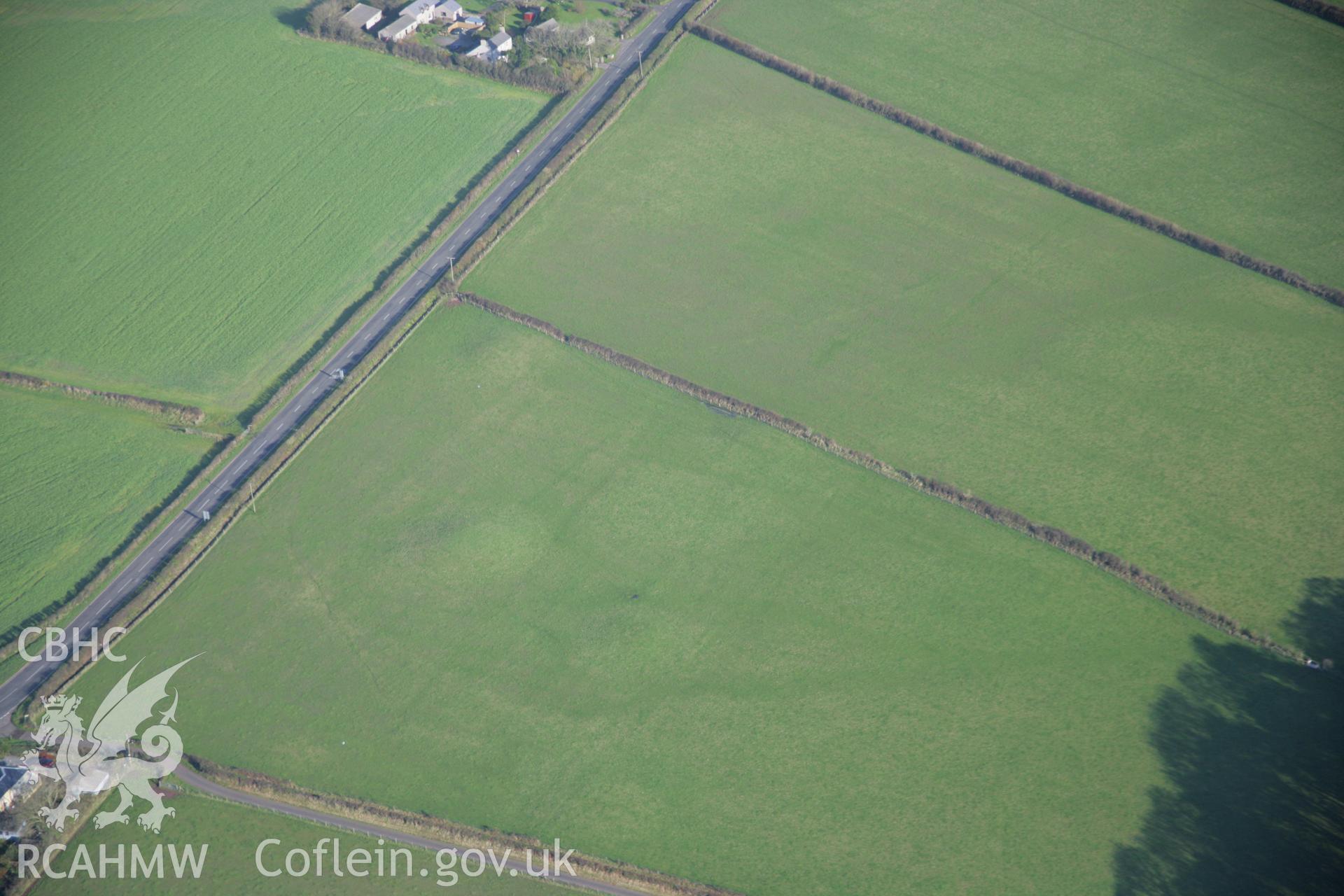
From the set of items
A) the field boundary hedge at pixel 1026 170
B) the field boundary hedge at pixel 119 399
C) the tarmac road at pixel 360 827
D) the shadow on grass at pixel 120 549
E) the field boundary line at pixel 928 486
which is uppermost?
the field boundary hedge at pixel 1026 170

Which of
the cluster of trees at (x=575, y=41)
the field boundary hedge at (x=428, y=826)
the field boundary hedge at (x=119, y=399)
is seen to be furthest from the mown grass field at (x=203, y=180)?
the field boundary hedge at (x=428, y=826)

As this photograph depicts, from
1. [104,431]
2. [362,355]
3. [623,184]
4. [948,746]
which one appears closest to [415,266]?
[362,355]

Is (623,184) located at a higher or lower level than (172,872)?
higher

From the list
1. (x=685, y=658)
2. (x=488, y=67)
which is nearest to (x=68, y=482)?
(x=685, y=658)

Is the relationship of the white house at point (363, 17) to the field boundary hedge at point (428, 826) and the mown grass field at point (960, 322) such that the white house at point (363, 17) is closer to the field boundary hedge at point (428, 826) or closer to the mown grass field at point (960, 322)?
the mown grass field at point (960, 322)

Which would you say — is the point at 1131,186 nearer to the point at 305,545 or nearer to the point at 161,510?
the point at 305,545

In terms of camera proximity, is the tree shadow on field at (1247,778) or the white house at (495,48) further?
the white house at (495,48)
